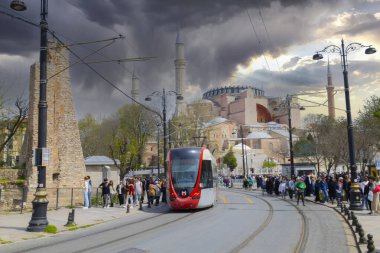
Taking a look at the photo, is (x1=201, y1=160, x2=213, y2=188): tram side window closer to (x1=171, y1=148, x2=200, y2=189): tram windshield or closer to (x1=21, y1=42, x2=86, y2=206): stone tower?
(x1=171, y1=148, x2=200, y2=189): tram windshield

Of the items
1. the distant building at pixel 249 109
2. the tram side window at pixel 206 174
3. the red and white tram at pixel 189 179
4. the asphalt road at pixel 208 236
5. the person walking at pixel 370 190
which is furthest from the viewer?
the distant building at pixel 249 109

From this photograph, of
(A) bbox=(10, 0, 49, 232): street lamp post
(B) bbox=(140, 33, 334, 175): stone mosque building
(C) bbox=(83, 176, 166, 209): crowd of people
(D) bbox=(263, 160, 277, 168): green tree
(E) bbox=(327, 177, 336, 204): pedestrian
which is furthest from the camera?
(B) bbox=(140, 33, 334, 175): stone mosque building

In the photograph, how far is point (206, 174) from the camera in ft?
62.0

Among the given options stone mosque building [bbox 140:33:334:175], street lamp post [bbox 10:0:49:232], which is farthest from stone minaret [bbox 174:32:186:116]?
street lamp post [bbox 10:0:49:232]

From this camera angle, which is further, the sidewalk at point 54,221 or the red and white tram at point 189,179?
the red and white tram at point 189,179

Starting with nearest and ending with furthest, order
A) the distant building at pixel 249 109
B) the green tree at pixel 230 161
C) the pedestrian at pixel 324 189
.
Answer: the pedestrian at pixel 324 189
the green tree at pixel 230 161
the distant building at pixel 249 109

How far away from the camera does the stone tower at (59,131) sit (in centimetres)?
2258

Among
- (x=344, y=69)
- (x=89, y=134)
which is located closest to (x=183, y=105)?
(x=89, y=134)

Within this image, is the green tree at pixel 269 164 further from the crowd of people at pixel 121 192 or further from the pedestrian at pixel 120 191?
the pedestrian at pixel 120 191

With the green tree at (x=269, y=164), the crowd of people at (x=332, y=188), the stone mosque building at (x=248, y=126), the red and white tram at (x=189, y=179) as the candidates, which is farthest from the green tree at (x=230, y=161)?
the red and white tram at (x=189, y=179)

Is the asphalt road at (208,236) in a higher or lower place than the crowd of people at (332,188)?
lower

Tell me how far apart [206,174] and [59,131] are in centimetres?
1039

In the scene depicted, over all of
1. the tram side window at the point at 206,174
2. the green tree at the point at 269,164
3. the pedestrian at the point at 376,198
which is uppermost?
the green tree at the point at 269,164

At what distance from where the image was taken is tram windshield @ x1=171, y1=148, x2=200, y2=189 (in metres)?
18.3
